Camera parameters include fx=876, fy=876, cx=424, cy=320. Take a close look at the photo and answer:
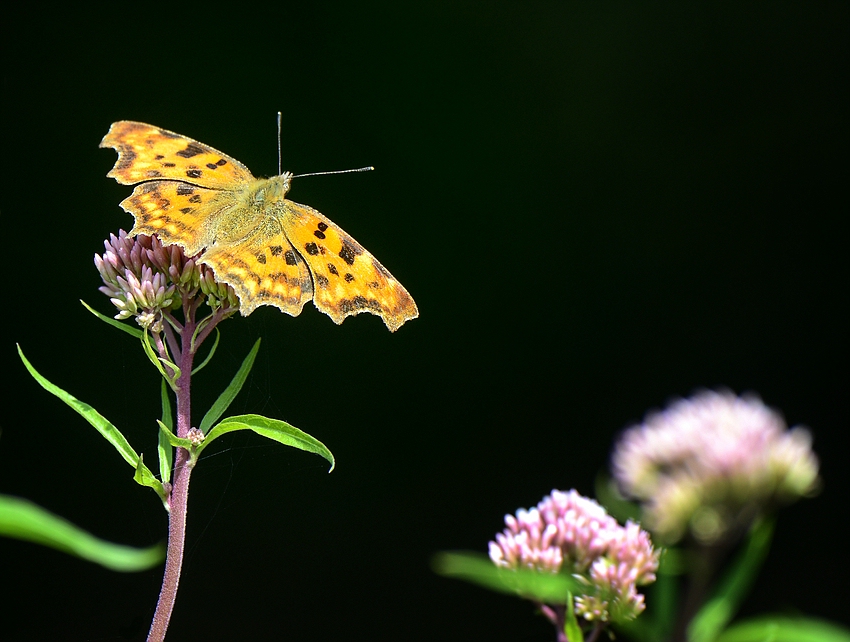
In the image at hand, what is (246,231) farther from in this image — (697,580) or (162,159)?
(697,580)

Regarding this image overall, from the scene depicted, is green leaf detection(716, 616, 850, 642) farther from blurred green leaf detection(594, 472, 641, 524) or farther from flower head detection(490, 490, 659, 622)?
blurred green leaf detection(594, 472, 641, 524)

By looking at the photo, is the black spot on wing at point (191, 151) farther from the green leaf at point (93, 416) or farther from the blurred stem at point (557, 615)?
the blurred stem at point (557, 615)

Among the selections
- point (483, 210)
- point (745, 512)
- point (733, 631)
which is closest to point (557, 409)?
point (483, 210)

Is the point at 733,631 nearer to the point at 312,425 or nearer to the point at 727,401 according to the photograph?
the point at 727,401

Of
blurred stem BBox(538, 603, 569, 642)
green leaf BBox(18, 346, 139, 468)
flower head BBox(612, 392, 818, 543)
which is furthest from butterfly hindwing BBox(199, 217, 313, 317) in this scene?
flower head BBox(612, 392, 818, 543)

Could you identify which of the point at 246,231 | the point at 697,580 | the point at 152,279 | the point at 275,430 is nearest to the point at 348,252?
the point at 246,231

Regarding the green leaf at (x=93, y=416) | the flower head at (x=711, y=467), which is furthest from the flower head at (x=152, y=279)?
the flower head at (x=711, y=467)
